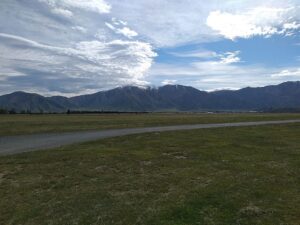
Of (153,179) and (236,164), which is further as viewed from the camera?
(236,164)

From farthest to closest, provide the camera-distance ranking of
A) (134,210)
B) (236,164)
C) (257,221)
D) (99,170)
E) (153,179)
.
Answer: (236,164), (99,170), (153,179), (134,210), (257,221)

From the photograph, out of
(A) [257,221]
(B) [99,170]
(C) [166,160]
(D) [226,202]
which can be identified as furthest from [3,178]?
(A) [257,221]

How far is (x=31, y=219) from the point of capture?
1402 centimetres

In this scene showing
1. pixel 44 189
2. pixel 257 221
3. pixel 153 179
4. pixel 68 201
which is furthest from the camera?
pixel 153 179

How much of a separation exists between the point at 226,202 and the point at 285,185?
5.01 meters

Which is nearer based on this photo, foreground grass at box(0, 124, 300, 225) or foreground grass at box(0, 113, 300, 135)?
foreground grass at box(0, 124, 300, 225)

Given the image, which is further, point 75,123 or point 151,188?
point 75,123

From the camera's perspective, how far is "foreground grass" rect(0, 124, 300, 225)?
46.3ft

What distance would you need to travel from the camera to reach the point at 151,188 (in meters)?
18.3

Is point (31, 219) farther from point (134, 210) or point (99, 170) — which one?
point (99, 170)

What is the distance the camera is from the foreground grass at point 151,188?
14.1m

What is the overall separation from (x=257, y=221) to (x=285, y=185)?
6.23m

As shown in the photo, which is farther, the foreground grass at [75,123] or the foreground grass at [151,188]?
the foreground grass at [75,123]

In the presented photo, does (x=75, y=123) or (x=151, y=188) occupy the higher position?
(x=75, y=123)
